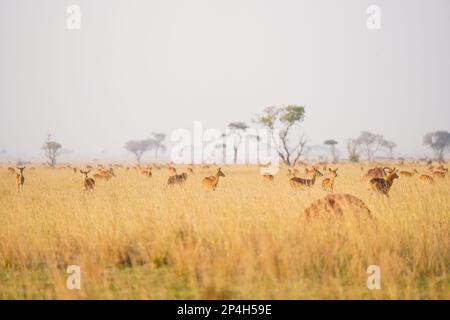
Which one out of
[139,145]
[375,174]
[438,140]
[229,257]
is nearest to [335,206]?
[229,257]

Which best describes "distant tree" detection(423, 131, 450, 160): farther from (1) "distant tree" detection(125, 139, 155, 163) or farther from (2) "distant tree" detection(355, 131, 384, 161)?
(1) "distant tree" detection(125, 139, 155, 163)

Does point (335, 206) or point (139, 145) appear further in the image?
point (139, 145)

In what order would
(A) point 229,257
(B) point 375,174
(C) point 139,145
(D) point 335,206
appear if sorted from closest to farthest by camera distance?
(A) point 229,257, (D) point 335,206, (B) point 375,174, (C) point 139,145

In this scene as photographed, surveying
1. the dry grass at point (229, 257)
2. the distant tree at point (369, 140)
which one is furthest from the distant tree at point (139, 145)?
the dry grass at point (229, 257)

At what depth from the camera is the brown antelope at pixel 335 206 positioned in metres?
→ 6.82

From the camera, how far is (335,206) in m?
6.94

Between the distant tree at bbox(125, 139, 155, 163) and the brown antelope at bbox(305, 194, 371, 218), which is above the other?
the distant tree at bbox(125, 139, 155, 163)

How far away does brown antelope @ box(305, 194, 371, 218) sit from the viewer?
6.82 m

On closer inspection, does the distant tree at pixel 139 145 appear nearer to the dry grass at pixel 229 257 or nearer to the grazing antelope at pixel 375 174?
the grazing antelope at pixel 375 174

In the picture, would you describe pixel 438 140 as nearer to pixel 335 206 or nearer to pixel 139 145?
pixel 139 145

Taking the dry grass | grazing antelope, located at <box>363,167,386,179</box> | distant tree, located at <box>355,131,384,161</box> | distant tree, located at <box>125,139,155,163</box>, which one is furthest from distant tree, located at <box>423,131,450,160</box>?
the dry grass
